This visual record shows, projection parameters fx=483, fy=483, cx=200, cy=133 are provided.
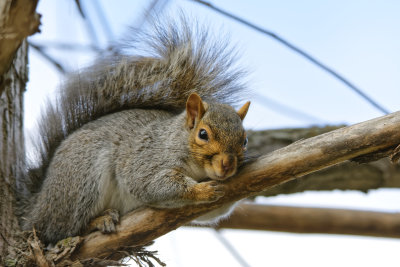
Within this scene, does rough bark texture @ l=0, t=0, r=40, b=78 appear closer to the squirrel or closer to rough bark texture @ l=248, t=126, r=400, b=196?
the squirrel

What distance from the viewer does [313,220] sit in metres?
2.55

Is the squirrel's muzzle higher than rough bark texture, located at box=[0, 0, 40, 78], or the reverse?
rough bark texture, located at box=[0, 0, 40, 78]

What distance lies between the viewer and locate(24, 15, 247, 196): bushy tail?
→ 2.20 metres

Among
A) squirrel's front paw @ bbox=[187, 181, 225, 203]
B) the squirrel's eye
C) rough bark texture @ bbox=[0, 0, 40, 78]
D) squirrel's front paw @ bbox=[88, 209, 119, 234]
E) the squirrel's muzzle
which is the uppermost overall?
the squirrel's eye

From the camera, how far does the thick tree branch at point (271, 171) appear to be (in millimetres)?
1529

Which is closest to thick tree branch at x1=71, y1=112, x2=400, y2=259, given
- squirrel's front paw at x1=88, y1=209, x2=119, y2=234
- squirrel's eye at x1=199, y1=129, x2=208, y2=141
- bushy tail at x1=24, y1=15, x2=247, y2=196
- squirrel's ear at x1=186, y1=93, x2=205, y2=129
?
squirrel's front paw at x1=88, y1=209, x2=119, y2=234

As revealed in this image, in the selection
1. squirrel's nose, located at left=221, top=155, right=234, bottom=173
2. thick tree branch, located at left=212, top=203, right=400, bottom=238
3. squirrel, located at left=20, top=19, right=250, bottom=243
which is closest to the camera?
squirrel's nose, located at left=221, top=155, right=234, bottom=173

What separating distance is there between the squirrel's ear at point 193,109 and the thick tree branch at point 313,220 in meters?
0.67

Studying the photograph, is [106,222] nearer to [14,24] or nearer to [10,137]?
[10,137]

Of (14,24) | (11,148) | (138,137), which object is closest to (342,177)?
(138,137)

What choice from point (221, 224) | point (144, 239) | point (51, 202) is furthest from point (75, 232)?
point (221, 224)

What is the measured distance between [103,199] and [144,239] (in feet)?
0.85

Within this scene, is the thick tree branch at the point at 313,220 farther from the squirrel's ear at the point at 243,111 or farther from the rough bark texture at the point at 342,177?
the squirrel's ear at the point at 243,111

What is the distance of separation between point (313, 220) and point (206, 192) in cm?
105
